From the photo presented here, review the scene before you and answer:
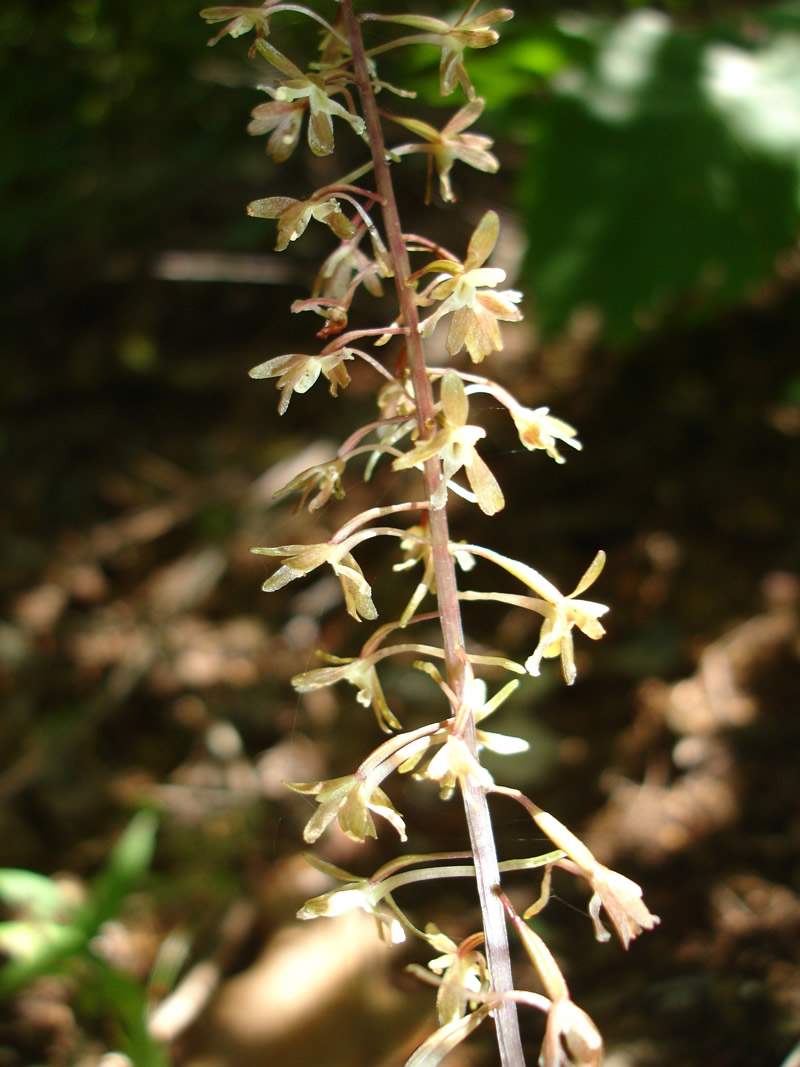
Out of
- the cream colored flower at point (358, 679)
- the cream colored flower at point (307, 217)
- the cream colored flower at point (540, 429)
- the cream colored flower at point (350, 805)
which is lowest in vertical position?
the cream colored flower at point (350, 805)

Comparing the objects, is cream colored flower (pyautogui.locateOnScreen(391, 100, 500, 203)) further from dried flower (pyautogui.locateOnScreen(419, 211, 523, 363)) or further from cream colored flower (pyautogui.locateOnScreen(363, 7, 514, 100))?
dried flower (pyautogui.locateOnScreen(419, 211, 523, 363))

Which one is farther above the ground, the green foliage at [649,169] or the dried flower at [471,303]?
the green foliage at [649,169]

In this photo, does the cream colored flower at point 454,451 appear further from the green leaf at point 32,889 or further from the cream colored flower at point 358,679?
the green leaf at point 32,889

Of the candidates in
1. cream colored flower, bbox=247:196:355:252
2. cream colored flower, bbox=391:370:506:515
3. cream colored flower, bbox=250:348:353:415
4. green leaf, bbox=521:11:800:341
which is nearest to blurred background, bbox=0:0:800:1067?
green leaf, bbox=521:11:800:341

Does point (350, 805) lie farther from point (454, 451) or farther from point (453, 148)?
point (453, 148)

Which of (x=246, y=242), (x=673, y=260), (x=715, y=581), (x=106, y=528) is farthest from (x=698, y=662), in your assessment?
(x=246, y=242)

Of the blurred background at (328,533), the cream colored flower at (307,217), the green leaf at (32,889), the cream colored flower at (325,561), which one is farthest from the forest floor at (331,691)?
the cream colored flower at (307,217)

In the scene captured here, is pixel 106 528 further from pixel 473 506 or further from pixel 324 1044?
pixel 324 1044

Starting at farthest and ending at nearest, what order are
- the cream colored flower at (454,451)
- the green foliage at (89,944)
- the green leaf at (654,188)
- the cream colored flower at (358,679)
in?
the green leaf at (654,188) → the green foliage at (89,944) → the cream colored flower at (358,679) → the cream colored flower at (454,451)
